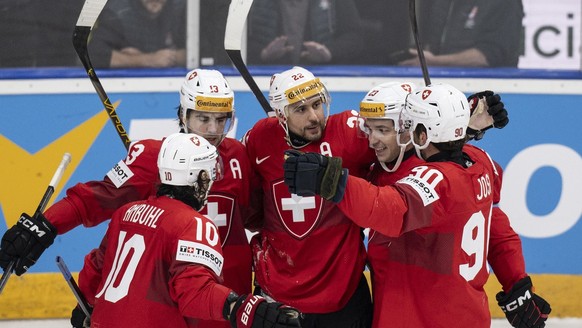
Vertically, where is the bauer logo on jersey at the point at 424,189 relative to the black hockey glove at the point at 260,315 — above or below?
above

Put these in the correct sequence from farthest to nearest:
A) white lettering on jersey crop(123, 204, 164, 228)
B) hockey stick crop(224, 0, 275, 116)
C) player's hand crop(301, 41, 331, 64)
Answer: player's hand crop(301, 41, 331, 64) < hockey stick crop(224, 0, 275, 116) < white lettering on jersey crop(123, 204, 164, 228)

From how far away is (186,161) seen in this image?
3.72m

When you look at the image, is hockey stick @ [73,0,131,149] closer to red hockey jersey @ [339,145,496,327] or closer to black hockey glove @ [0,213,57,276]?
black hockey glove @ [0,213,57,276]

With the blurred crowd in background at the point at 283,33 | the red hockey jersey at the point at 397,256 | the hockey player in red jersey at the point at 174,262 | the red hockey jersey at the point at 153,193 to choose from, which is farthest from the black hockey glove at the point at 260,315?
the blurred crowd in background at the point at 283,33

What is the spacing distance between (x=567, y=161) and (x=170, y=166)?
2637 millimetres

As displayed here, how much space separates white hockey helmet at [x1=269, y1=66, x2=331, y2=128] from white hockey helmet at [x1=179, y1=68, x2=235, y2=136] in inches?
6.7

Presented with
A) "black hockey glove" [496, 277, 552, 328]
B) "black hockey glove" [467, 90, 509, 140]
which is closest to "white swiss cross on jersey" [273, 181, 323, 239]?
"black hockey glove" [467, 90, 509, 140]

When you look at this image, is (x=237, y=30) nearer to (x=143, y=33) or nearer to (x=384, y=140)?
(x=143, y=33)

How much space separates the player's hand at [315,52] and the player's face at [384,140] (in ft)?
6.07

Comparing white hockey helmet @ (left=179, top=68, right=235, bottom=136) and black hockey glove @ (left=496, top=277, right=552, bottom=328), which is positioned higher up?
white hockey helmet @ (left=179, top=68, right=235, bottom=136)

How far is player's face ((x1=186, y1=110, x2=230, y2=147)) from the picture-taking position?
4172 millimetres

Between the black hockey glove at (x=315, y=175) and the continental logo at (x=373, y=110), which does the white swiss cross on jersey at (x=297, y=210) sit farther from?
the black hockey glove at (x=315, y=175)

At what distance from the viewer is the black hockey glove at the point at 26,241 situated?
414 centimetres

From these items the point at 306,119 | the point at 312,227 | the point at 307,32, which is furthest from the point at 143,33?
the point at 312,227
